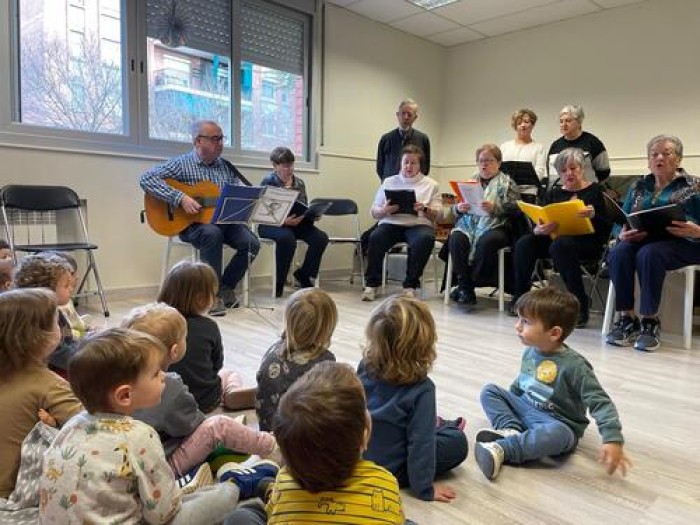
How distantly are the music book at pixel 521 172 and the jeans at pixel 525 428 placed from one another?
2.62m

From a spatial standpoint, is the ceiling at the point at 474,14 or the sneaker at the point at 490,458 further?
the ceiling at the point at 474,14

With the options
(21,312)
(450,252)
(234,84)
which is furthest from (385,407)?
(234,84)

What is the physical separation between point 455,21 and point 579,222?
3206 mm

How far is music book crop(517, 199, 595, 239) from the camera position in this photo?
10.6 ft

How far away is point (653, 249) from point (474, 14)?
3439 millimetres

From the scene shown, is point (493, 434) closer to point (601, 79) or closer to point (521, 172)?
point (521, 172)

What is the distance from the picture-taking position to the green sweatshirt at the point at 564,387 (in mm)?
1553

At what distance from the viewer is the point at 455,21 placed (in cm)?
562

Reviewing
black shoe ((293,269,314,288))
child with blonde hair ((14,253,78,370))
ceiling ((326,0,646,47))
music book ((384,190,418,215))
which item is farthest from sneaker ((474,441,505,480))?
ceiling ((326,0,646,47))

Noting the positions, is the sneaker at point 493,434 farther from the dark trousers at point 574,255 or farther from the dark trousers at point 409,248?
the dark trousers at point 409,248

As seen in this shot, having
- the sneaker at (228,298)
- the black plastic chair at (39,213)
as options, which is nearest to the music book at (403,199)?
the sneaker at (228,298)

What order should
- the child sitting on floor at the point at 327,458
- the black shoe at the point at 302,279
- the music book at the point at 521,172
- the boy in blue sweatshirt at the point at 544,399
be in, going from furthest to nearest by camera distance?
1. the black shoe at the point at 302,279
2. the music book at the point at 521,172
3. the boy in blue sweatshirt at the point at 544,399
4. the child sitting on floor at the point at 327,458

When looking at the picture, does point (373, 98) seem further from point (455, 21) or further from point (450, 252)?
point (450, 252)

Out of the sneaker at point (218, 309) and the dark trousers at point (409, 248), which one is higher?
the dark trousers at point (409, 248)
